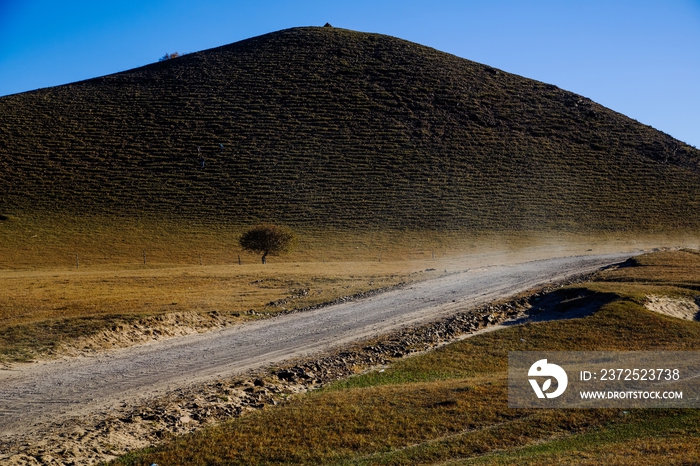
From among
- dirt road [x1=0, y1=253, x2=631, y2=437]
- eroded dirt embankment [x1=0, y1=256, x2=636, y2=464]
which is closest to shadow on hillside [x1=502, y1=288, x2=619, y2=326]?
eroded dirt embankment [x1=0, y1=256, x2=636, y2=464]

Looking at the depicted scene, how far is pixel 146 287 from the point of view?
36.7 m

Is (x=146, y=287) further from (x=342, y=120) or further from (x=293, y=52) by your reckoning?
(x=293, y=52)

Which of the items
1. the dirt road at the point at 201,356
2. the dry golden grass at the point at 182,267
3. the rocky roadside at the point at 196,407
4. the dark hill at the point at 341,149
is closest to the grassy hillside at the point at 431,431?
the rocky roadside at the point at 196,407

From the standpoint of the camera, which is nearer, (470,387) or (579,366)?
(470,387)

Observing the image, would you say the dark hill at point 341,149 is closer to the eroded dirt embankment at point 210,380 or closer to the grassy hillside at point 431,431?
the eroded dirt embankment at point 210,380

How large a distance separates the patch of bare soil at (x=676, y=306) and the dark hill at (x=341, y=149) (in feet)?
178

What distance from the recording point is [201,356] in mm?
19812

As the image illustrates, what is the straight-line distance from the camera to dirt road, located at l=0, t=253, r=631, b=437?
49.2 feet

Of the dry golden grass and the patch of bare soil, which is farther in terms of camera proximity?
the dry golden grass

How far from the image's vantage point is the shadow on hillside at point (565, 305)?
78.6ft

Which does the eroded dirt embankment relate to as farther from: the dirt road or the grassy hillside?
the grassy hillside

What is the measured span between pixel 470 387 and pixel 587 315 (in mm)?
10255

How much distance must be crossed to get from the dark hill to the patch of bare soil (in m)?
54.4

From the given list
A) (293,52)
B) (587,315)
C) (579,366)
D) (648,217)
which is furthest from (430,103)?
(579,366)
